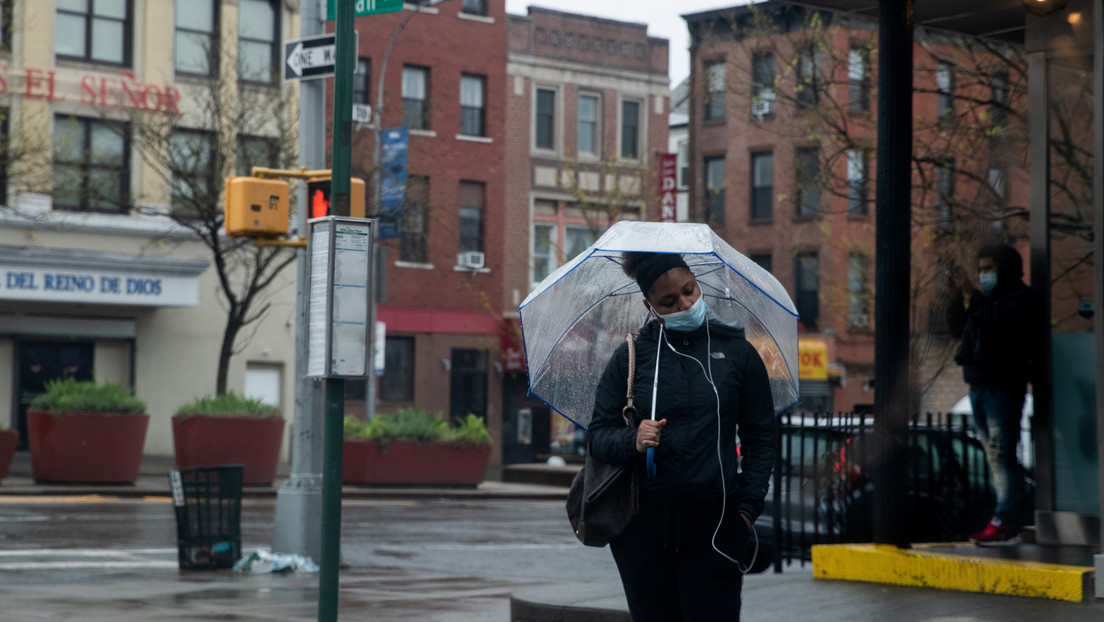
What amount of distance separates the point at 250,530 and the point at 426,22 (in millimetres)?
25779

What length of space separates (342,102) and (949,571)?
4.50m

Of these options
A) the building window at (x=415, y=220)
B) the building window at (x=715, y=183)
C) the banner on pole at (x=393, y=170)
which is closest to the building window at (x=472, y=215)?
the building window at (x=415, y=220)

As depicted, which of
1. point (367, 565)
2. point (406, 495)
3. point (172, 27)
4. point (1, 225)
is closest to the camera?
point (367, 565)

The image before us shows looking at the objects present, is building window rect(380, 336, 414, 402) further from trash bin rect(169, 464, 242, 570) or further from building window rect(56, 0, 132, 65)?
trash bin rect(169, 464, 242, 570)

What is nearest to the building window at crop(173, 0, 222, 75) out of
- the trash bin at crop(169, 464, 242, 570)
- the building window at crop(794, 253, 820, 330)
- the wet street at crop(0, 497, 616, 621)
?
the wet street at crop(0, 497, 616, 621)

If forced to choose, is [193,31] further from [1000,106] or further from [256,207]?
[1000,106]

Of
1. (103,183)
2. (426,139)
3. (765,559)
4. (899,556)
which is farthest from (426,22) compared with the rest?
(765,559)

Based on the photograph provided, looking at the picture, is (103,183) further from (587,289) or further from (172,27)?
(587,289)

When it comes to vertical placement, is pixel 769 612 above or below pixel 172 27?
below

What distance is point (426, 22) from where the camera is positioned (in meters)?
40.7

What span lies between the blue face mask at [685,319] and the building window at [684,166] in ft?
141

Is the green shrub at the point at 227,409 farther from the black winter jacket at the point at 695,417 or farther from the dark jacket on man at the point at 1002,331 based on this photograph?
the black winter jacket at the point at 695,417

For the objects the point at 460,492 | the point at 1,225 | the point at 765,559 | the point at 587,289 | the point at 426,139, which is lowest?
the point at 460,492

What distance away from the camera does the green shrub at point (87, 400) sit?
23.5 meters
